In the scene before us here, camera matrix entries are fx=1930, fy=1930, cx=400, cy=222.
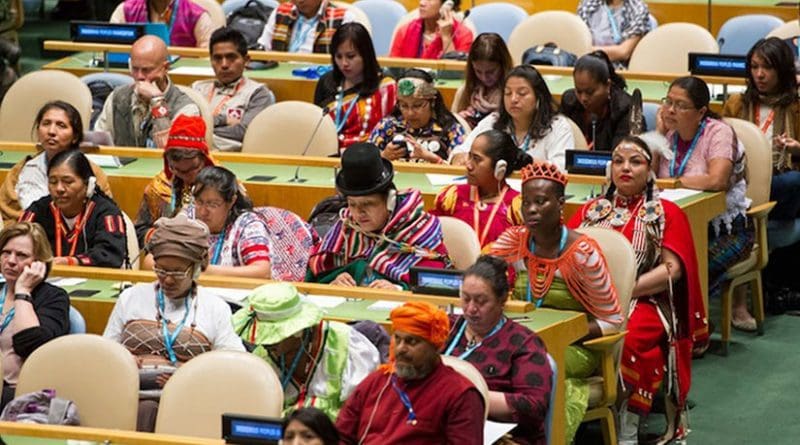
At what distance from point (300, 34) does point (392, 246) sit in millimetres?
3484

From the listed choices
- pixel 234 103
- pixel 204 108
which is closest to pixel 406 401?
pixel 204 108

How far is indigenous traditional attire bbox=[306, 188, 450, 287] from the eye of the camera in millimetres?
6828

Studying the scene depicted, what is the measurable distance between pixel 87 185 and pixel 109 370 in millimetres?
1493

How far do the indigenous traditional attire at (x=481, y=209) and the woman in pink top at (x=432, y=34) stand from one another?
2.64 meters

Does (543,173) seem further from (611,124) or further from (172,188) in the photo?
(611,124)

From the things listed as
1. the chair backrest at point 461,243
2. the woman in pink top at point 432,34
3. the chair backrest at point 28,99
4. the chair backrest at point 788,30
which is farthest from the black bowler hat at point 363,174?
the chair backrest at point 788,30

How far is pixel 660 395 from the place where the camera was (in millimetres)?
7418

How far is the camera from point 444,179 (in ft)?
26.1

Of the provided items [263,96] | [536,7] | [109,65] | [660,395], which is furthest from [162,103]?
[536,7]

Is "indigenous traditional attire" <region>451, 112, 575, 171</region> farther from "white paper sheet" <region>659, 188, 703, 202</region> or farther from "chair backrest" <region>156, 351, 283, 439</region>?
"chair backrest" <region>156, 351, 283, 439</region>

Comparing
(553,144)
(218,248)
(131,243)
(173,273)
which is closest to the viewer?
(173,273)

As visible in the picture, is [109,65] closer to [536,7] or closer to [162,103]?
[162,103]

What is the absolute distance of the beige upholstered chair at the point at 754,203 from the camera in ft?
26.6

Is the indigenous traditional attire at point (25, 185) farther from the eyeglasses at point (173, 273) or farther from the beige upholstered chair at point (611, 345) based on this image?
the beige upholstered chair at point (611, 345)
